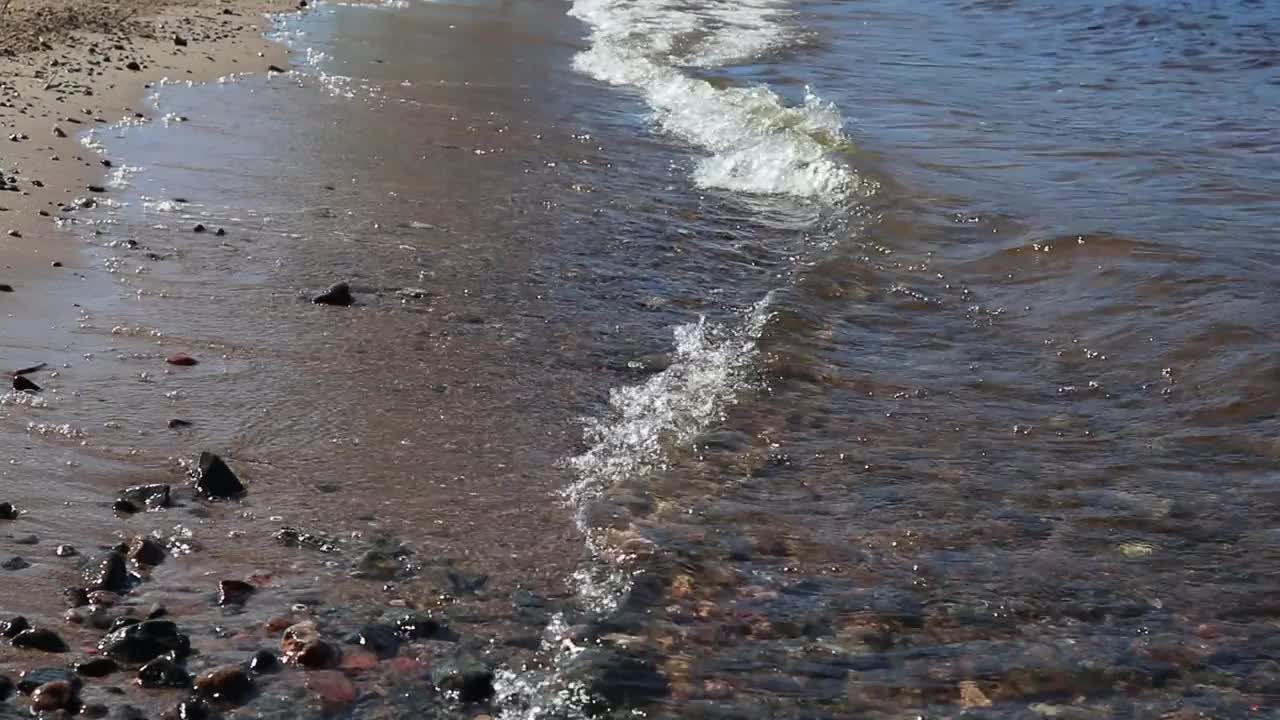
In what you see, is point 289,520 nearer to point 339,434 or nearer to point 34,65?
point 339,434

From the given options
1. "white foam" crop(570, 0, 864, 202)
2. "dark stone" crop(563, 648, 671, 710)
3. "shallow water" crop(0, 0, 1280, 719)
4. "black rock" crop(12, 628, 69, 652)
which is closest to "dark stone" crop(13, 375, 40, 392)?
"shallow water" crop(0, 0, 1280, 719)

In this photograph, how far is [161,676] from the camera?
3.57 metres

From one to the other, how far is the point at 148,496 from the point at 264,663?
3.81 feet

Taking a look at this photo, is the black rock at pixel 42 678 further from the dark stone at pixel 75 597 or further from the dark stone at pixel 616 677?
the dark stone at pixel 616 677

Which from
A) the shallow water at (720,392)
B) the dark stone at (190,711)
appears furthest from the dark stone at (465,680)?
the dark stone at (190,711)

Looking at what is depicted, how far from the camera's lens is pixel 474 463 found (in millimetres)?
5125

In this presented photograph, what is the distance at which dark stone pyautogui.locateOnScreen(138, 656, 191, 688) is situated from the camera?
3.56m

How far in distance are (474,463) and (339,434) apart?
0.57 metres

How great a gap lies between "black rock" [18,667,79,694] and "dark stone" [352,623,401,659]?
74 cm

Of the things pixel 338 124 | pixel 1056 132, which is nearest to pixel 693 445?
pixel 338 124

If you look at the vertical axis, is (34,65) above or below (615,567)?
above

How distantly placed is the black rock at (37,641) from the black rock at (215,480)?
100 centimetres

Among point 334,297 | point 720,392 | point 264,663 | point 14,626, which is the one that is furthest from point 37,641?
point 334,297

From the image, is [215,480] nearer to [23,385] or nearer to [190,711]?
[23,385]
